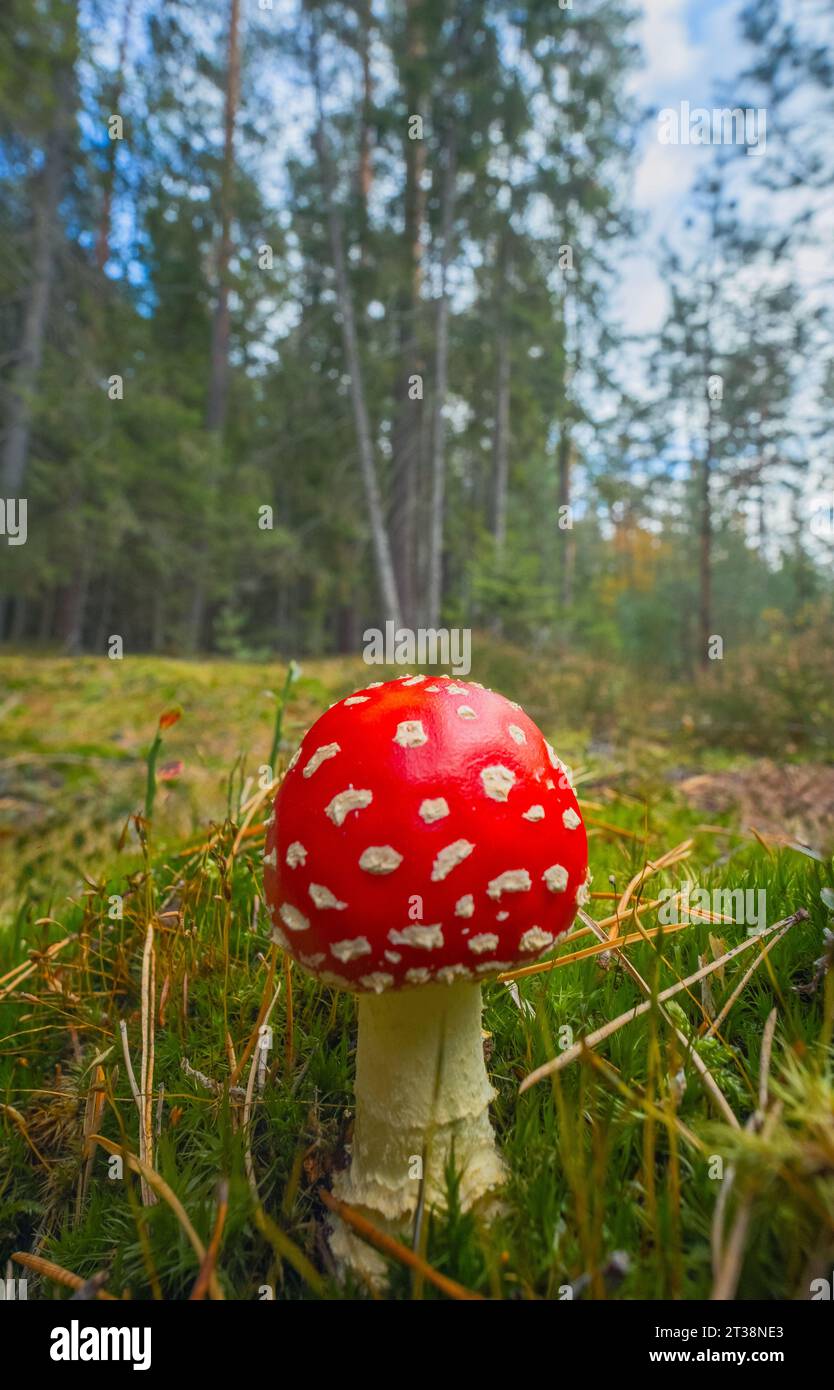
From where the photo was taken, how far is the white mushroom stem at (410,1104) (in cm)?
123

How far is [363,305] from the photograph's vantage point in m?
10.9

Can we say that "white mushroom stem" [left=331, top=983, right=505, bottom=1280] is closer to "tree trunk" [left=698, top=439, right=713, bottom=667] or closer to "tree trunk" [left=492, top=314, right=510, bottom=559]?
"tree trunk" [left=492, top=314, right=510, bottom=559]

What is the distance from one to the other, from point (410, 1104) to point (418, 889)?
1.57 ft

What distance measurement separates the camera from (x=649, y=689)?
25.1 ft

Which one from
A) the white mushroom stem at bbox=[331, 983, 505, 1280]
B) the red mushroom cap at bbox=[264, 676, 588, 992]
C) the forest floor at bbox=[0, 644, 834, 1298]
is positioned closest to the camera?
the forest floor at bbox=[0, 644, 834, 1298]

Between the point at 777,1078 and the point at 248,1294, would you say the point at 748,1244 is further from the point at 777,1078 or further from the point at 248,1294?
the point at 248,1294

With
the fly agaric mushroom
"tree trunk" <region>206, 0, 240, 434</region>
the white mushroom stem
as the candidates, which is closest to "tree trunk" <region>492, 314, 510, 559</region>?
"tree trunk" <region>206, 0, 240, 434</region>

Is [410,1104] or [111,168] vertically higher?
[111,168]

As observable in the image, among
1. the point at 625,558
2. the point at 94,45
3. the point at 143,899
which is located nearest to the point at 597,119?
the point at 94,45

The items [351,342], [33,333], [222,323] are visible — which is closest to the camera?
[351,342]

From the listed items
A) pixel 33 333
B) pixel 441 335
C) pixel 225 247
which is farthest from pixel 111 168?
pixel 441 335

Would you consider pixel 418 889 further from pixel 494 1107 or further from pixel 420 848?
pixel 494 1107

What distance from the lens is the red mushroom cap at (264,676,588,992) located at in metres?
1.08
